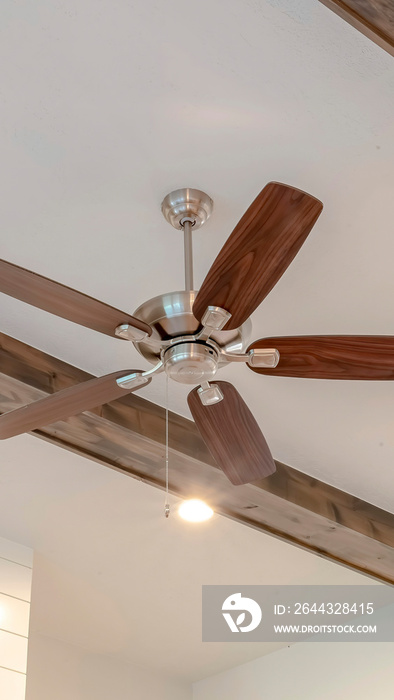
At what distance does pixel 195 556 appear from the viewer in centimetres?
369

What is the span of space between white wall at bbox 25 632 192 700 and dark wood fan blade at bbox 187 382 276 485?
239cm

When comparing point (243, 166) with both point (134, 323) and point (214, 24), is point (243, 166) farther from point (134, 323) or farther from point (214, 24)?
point (134, 323)

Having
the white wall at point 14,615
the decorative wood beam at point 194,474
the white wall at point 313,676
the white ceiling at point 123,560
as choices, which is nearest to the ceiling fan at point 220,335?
the decorative wood beam at point 194,474

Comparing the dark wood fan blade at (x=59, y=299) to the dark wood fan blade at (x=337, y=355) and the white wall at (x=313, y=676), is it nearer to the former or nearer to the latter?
the dark wood fan blade at (x=337, y=355)

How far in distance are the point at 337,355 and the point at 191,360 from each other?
326mm

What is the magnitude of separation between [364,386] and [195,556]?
137 cm

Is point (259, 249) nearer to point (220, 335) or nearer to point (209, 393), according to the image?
point (220, 335)

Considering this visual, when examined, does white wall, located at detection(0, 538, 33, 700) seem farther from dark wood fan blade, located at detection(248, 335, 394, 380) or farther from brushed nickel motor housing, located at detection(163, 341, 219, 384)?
dark wood fan blade, located at detection(248, 335, 394, 380)

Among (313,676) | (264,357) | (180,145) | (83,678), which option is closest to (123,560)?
(83,678)

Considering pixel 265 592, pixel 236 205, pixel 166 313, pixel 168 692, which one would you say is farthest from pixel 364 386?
pixel 168 692

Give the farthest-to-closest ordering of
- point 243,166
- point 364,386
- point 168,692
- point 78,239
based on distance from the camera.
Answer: point 168,692, point 364,386, point 78,239, point 243,166

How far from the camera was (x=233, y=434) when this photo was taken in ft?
6.66

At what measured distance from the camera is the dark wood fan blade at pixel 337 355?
1809 millimetres

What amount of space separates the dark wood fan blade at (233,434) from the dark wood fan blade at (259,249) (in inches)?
11.2
